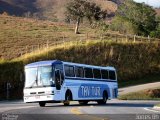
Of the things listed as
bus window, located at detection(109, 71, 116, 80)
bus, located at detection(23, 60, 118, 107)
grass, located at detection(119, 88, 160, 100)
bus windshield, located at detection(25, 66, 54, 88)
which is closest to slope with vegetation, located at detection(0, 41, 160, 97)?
grass, located at detection(119, 88, 160, 100)

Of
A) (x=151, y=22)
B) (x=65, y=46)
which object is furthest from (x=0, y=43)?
(x=151, y=22)

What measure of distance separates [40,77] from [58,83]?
1310 millimetres

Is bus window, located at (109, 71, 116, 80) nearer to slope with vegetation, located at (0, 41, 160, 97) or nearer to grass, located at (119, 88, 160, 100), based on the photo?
grass, located at (119, 88, 160, 100)

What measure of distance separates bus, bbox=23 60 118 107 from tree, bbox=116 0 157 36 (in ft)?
227

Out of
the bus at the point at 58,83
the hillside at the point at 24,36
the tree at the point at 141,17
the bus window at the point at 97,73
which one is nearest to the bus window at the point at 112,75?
the bus window at the point at 97,73

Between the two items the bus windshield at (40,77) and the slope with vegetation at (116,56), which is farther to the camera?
the slope with vegetation at (116,56)

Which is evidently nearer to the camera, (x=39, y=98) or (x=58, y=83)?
(x=39, y=98)

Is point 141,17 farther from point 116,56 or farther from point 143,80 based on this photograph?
point 143,80

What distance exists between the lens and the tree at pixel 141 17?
4225 inches

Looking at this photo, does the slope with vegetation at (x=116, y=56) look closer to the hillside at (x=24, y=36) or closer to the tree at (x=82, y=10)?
the hillside at (x=24, y=36)

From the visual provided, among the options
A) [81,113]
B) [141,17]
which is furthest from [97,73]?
[141,17]

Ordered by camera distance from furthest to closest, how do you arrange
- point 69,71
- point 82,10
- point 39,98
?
1. point 82,10
2. point 69,71
3. point 39,98

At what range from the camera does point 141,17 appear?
107000 mm

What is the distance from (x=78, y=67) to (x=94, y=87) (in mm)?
2822
